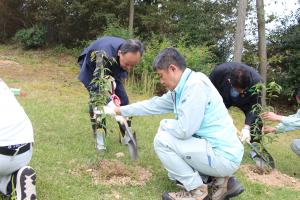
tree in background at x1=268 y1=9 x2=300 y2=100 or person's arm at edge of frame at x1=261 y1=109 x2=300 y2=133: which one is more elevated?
person's arm at edge of frame at x1=261 y1=109 x2=300 y2=133

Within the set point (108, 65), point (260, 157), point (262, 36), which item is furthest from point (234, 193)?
point (262, 36)

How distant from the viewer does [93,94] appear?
4.61 metres

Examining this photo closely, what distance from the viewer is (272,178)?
5.00 meters

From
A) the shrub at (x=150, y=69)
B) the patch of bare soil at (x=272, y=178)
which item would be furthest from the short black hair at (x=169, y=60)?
the shrub at (x=150, y=69)

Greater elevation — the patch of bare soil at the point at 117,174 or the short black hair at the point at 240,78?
the short black hair at the point at 240,78

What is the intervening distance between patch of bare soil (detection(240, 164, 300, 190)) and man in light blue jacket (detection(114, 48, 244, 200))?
1.03 meters

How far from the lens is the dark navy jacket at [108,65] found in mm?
5109

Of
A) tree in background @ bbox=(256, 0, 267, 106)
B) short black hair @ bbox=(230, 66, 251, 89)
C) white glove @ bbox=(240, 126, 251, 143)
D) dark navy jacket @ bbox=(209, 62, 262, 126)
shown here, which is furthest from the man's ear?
tree in background @ bbox=(256, 0, 267, 106)

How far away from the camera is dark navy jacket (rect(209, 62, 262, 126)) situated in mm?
5137

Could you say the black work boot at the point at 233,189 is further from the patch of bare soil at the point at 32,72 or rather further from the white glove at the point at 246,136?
the patch of bare soil at the point at 32,72

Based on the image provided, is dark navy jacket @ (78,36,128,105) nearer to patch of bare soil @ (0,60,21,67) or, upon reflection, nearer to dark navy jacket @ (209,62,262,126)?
dark navy jacket @ (209,62,262,126)

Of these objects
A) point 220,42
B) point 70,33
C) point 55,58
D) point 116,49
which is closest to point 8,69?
point 55,58

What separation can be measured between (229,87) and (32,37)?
13128 millimetres

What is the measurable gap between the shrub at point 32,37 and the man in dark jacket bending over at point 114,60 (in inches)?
474
